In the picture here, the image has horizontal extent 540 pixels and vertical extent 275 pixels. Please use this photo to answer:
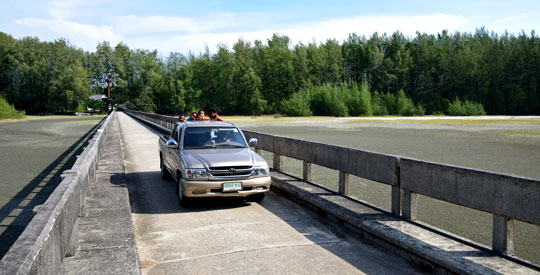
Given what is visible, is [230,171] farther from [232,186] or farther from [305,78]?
[305,78]

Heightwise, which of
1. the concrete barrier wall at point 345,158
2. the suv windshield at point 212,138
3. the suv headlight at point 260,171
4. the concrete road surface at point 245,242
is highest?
the suv windshield at point 212,138

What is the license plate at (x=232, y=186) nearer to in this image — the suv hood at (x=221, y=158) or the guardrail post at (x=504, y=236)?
the suv hood at (x=221, y=158)

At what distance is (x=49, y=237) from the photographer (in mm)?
3508

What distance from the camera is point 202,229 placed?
21.5 ft

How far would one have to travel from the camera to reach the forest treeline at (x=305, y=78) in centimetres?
10719

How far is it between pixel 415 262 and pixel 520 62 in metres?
123

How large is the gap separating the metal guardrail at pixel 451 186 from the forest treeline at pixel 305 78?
89922mm

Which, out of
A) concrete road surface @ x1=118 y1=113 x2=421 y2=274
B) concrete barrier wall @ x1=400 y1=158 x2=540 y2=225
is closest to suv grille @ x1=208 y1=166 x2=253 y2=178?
concrete road surface @ x1=118 y1=113 x2=421 y2=274

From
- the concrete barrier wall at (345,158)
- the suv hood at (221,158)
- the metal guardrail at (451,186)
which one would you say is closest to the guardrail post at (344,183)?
the metal guardrail at (451,186)

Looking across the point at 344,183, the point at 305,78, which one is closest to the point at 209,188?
the point at 344,183

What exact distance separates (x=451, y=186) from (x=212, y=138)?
5.06 meters

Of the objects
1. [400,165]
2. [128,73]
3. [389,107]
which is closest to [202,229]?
[400,165]

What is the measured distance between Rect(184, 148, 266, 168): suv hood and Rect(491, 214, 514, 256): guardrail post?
168 inches

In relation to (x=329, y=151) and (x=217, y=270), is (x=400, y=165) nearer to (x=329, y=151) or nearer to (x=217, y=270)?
(x=329, y=151)
